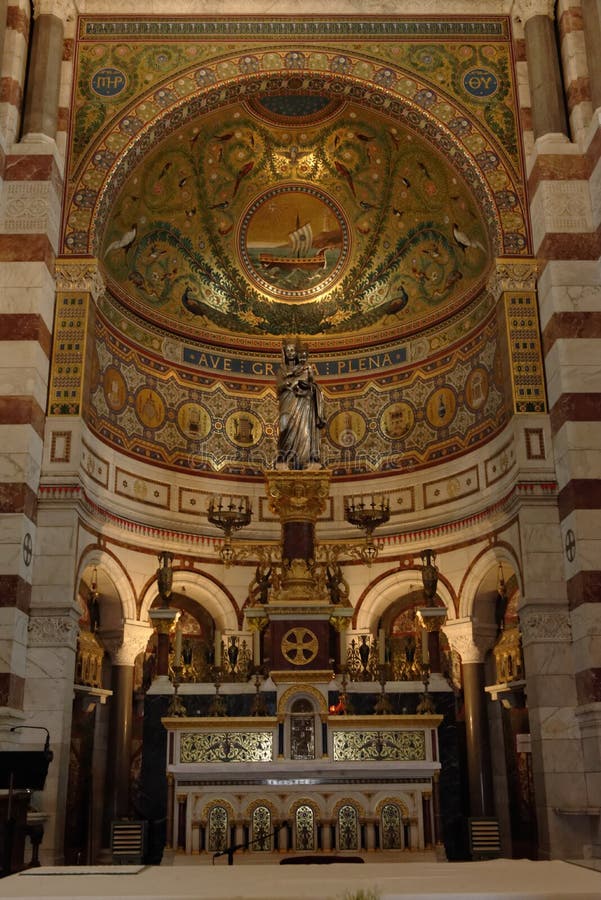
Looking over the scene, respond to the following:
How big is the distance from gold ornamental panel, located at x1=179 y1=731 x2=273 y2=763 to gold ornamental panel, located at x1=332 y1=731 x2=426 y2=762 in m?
0.81

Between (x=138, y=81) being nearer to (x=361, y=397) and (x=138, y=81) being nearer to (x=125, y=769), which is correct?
(x=361, y=397)

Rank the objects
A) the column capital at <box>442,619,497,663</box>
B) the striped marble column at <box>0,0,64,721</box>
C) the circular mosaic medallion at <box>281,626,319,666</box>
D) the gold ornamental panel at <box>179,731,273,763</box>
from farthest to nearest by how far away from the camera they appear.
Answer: the column capital at <box>442,619,497,663</box>, the striped marble column at <box>0,0,64,721</box>, the circular mosaic medallion at <box>281,626,319,666</box>, the gold ornamental panel at <box>179,731,273,763</box>

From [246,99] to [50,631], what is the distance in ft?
30.1

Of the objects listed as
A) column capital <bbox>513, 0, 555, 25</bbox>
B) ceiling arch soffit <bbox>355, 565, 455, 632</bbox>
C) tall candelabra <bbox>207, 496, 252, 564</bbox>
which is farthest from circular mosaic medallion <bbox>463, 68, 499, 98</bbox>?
ceiling arch soffit <bbox>355, 565, 455, 632</bbox>

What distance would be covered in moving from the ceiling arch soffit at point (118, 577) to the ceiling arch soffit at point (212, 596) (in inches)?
48.3

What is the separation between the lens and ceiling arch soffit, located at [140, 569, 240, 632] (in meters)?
16.9

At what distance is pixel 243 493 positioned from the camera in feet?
58.6

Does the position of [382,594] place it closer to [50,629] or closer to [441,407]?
[441,407]

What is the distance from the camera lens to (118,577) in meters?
15.5

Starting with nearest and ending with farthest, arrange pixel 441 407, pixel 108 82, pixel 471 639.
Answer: pixel 108 82 < pixel 471 639 < pixel 441 407

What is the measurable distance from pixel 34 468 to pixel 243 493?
5.44m

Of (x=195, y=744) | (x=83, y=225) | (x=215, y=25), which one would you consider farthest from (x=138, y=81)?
(x=195, y=744)

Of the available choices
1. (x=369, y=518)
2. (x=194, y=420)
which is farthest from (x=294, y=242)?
(x=369, y=518)

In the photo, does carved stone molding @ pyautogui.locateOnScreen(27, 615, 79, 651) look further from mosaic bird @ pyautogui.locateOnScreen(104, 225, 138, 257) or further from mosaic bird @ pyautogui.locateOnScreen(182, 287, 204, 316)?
mosaic bird @ pyautogui.locateOnScreen(182, 287, 204, 316)
